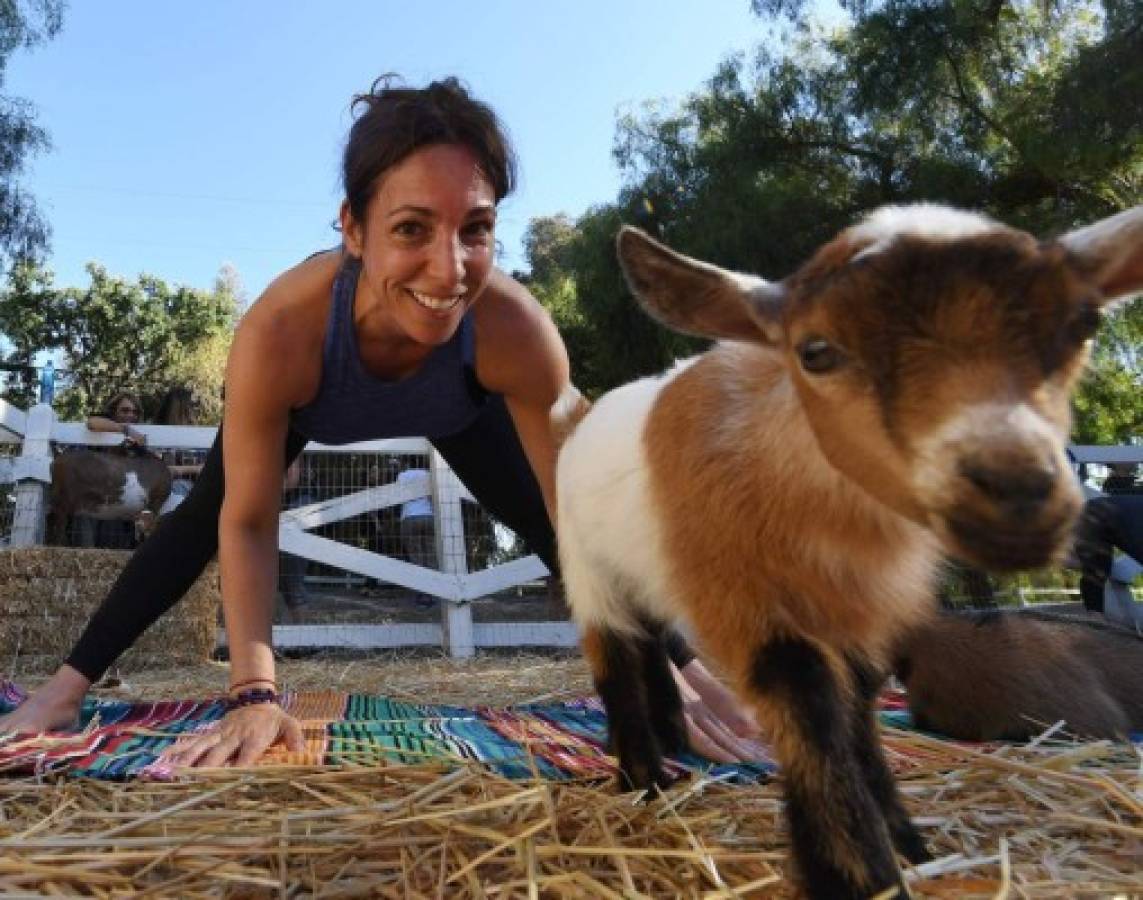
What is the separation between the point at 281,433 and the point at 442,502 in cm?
395

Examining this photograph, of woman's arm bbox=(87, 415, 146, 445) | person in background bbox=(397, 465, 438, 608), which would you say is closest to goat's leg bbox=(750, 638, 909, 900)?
person in background bbox=(397, 465, 438, 608)

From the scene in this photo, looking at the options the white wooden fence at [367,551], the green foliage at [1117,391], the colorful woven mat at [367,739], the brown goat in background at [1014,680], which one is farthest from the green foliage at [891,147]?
the colorful woven mat at [367,739]

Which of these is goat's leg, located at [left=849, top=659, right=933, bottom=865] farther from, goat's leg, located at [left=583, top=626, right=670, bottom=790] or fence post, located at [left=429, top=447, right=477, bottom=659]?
fence post, located at [left=429, top=447, right=477, bottom=659]

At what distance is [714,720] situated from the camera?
283cm

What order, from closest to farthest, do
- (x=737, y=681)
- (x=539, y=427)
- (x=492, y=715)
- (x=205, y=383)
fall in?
(x=737, y=681)
(x=539, y=427)
(x=492, y=715)
(x=205, y=383)

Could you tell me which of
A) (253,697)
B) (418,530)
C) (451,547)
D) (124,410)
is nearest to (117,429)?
(124,410)

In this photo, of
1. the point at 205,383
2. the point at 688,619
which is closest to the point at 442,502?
the point at 688,619

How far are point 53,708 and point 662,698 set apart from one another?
69.4 inches

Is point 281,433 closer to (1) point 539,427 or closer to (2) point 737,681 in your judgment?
(1) point 539,427

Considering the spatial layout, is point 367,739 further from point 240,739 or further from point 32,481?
point 32,481

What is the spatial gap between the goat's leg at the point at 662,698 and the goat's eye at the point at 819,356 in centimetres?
125

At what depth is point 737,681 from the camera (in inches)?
69.1

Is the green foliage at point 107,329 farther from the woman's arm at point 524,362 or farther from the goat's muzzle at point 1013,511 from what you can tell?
the goat's muzzle at point 1013,511

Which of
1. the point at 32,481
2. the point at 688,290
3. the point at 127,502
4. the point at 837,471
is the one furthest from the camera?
the point at 127,502
